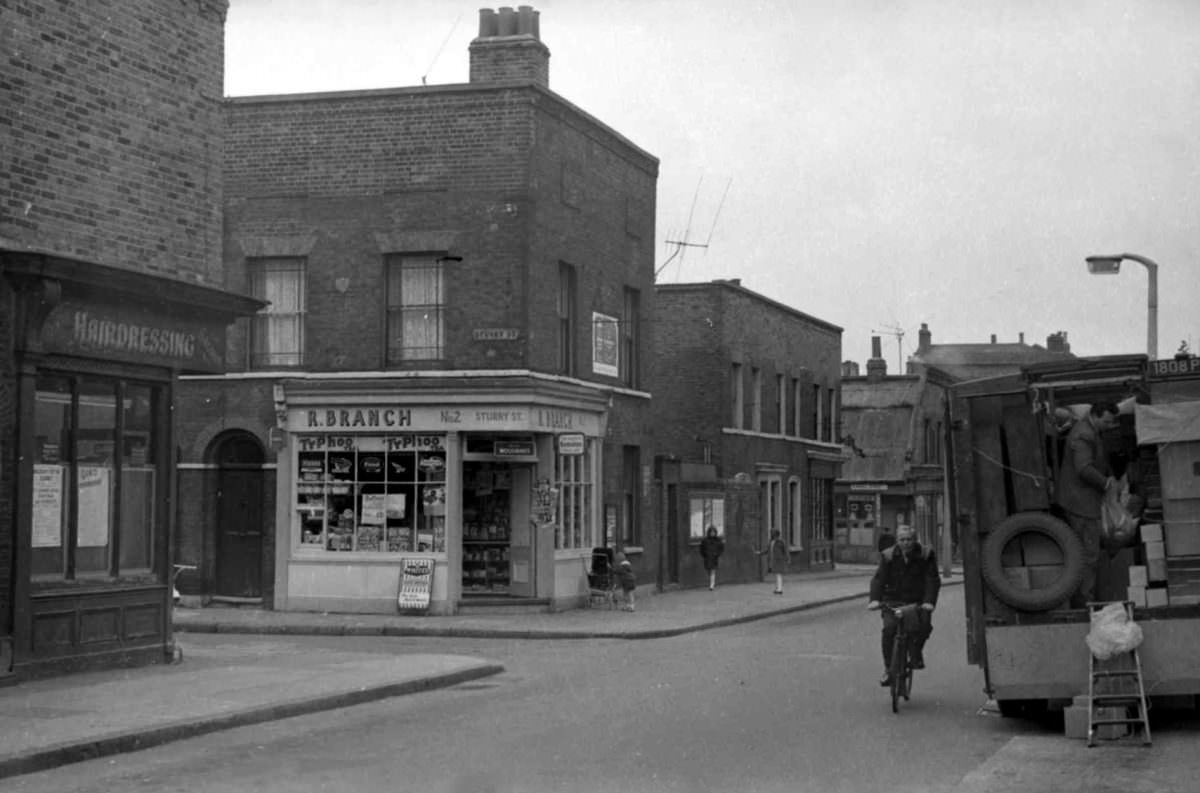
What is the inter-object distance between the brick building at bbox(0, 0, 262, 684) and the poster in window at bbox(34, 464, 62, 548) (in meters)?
0.02

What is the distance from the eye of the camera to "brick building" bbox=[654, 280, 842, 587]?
37750 millimetres

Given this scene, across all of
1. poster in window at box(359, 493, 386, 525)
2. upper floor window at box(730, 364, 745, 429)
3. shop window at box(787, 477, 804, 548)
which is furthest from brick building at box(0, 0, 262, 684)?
shop window at box(787, 477, 804, 548)

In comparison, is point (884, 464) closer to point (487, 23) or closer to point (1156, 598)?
point (487, 23)

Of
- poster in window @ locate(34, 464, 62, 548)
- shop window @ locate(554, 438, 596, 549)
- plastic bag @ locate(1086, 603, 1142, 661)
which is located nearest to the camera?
plastic bag @ locate(1086, 603, 1142, 661)

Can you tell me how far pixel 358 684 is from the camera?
54.3 feet

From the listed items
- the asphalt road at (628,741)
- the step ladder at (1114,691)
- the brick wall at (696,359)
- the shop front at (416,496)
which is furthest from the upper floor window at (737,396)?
the step ladder at (1114,691)

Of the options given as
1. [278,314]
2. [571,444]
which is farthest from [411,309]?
[571,444]

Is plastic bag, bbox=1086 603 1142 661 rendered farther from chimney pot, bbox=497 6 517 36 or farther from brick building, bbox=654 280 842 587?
brick building, bbox=654 280 842 587

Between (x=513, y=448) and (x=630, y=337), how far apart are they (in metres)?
6.30

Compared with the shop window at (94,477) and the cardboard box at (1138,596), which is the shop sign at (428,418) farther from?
the cardboard box at (1138,596)

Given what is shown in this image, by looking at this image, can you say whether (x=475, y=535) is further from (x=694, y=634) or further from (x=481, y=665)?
(x=481, y=665)

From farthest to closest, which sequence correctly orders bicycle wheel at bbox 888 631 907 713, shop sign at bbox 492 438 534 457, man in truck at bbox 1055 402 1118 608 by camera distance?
shop sign at bbox 492 438 534 457 < bicycle wheel at bbox 888 631 907 713 < man in truck at bbox 1055 402 1118 608

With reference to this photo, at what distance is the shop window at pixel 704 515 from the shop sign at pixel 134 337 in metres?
19.8

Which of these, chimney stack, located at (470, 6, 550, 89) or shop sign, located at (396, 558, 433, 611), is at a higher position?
chimney stack, located at (470, 6, 550, 89)
